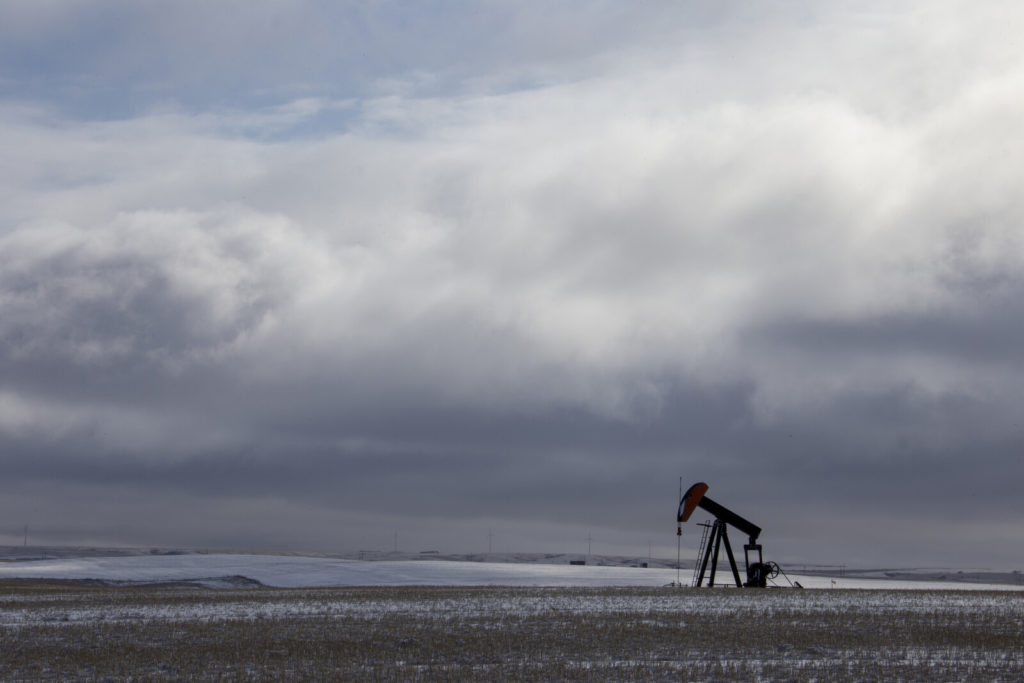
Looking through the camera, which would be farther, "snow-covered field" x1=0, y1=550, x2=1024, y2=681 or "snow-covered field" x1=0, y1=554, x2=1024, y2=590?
"snow-covered field" x1=0, y1=554, x2=1024, y2=590

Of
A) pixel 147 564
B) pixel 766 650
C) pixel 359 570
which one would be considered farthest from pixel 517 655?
pixel 147 564

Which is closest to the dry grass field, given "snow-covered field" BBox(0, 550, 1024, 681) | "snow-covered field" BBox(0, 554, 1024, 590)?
"snow-covered field" BBox(0, 550, 1024, 681)

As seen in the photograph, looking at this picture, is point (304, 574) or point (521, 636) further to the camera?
point (304, 574)

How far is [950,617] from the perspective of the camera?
34.3 m

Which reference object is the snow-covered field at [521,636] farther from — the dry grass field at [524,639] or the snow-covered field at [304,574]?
the snow-covered field at [304,574]

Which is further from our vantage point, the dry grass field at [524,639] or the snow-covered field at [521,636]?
the snow-covered field at [521,636]

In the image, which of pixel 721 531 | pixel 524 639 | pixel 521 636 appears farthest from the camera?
pixel 721 531

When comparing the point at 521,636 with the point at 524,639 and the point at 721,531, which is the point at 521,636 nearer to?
the point at 524,639

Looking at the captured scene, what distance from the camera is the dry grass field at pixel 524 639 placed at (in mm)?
22797

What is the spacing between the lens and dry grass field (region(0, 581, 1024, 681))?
22.8 metres

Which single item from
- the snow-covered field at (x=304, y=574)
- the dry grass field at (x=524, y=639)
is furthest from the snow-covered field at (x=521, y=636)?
the snow-covered field at (x=304, y=574)

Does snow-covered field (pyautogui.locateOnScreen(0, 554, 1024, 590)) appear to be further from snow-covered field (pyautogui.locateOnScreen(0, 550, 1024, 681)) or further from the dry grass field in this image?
the dry grass field

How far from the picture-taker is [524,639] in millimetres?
28406

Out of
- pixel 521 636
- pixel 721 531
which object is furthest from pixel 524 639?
pixel 721 531
